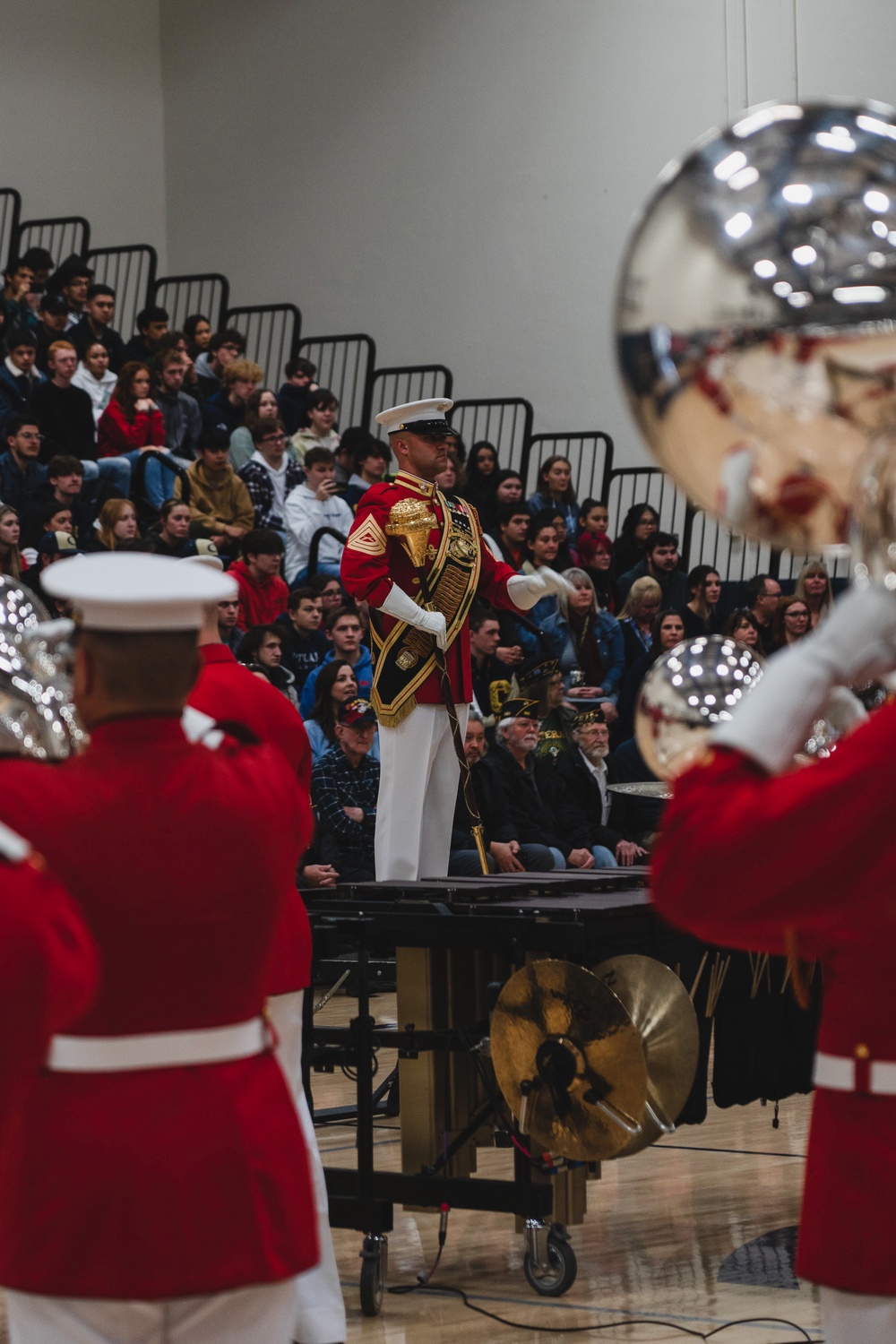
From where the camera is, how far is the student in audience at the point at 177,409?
998cm

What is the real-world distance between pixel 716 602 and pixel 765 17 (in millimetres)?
3679

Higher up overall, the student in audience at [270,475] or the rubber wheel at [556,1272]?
the student in audience at [270,475]

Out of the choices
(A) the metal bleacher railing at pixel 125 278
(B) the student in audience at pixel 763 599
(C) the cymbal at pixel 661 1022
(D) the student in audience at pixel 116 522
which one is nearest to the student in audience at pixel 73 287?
(A) the metal bleacher railing at pixel 125 278

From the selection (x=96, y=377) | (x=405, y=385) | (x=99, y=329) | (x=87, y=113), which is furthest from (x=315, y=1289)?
(x=87, y=113)

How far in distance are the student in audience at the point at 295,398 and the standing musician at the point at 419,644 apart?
230 inches

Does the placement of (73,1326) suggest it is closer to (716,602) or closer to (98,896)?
(98,896)

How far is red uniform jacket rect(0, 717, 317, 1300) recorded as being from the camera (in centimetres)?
172

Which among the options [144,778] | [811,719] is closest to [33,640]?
[144,778]

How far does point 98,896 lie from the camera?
1.71m

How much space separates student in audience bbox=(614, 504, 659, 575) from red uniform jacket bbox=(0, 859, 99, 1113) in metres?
9.06

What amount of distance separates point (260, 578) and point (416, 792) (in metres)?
3.25

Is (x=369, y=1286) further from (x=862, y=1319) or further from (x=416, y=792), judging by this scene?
(x=862, y=1319)

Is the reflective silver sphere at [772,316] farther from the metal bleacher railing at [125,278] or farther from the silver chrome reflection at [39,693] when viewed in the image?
the metal bleacher railing at [125,278]

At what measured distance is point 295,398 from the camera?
11.2 metres
